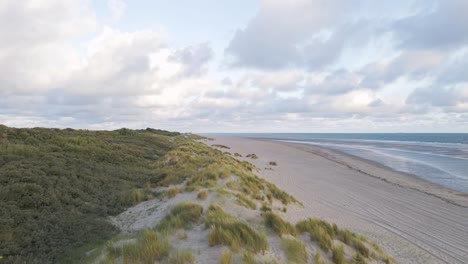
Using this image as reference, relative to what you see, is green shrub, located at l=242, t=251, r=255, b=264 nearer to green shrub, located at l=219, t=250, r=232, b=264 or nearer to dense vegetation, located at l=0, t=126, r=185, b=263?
green shrub, located at l=219, t=250, r=232, b=264

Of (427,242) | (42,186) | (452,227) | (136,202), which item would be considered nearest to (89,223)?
(136,202)

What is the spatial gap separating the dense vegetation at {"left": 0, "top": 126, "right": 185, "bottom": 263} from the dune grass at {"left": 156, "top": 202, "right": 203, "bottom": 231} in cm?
179

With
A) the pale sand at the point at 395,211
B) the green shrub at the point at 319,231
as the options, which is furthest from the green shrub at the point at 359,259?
the pale sand at the point at 395,211

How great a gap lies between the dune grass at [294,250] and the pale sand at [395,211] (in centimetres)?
366

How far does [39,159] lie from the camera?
49.0 ft

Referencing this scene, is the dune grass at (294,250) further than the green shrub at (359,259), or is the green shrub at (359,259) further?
the green shrub at (359,259)

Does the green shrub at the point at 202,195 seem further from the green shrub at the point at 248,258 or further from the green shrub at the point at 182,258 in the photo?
the green shrub at the point at 248,258

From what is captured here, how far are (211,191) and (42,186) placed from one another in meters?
6.91

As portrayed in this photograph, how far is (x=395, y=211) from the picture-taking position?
512 inches

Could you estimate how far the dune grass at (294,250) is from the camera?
19.5 ft

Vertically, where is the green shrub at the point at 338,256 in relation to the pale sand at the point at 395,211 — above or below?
above

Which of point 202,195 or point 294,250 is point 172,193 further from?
point 294,250

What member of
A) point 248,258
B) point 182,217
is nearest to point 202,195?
point 182,217

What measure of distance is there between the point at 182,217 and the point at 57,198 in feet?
18.2
